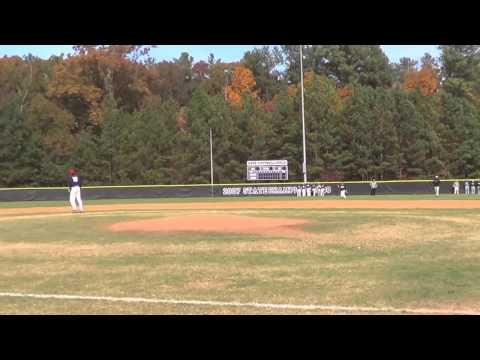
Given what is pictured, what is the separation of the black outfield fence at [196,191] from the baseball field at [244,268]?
954 inches

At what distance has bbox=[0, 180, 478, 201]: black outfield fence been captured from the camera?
141ft

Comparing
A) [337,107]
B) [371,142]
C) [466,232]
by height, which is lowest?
[466,232]

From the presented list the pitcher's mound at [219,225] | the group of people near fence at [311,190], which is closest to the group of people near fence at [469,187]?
the group of people near fence at [311,190]

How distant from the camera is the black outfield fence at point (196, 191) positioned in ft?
141

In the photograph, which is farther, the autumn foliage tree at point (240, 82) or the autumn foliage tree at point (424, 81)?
the autumn foliage tree at point (240, 82)

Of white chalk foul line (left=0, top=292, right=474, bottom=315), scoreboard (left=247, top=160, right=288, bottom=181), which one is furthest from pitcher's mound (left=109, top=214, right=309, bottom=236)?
scoreboard (left=247, top=160, right=288, bottom=181)

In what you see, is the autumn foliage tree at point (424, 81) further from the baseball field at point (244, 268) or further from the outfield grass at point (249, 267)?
the outfield grass at point (249, 267)

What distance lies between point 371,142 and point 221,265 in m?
46.3

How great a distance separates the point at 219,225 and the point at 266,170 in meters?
26.9

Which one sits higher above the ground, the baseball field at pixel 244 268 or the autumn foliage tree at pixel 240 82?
the autumn foliage tree at pixel 240 82

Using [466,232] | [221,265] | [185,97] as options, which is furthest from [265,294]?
[185,97]

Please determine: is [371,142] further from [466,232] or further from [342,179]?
[466,232]

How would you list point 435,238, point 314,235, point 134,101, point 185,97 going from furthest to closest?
point 185,97, point 134,101, point 314,235, point 435,238

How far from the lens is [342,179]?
181 feet
